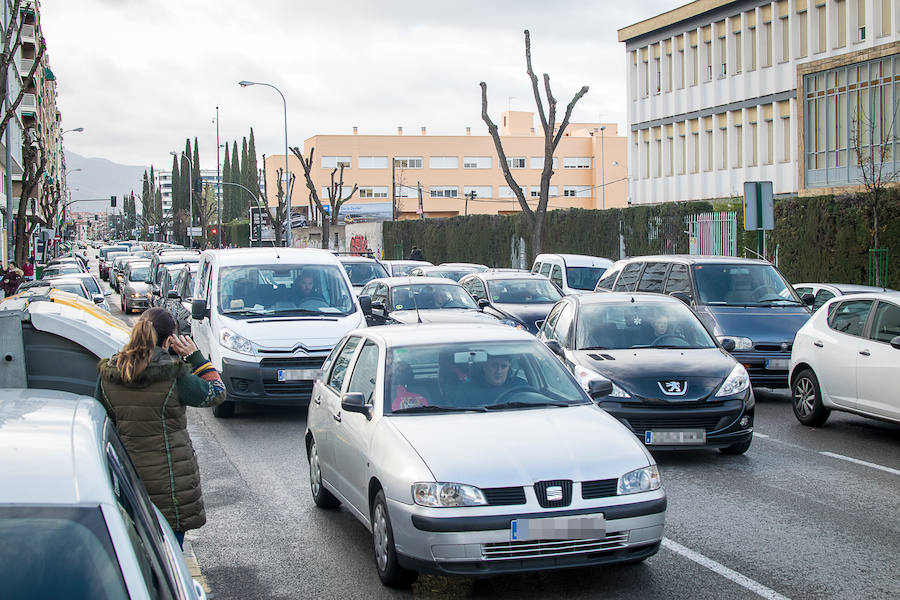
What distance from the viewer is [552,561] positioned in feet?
18.6

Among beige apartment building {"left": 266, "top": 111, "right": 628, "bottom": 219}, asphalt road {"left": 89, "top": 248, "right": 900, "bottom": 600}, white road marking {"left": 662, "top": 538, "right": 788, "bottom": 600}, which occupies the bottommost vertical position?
asphalt road {"left": 89, "top": 248, "right": 900, "bottom": 600}

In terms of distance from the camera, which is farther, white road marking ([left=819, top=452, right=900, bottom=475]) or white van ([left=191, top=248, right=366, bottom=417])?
white van ([left=191, top=248, right=366, bottom=417])

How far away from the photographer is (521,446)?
6.08 metres

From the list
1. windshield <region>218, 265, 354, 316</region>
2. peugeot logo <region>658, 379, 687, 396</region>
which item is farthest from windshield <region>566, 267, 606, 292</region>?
peugeot logo <region>658, 379, 687, 396</region>

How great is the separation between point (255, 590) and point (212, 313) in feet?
25.7

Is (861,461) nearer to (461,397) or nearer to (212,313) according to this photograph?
(461,397)

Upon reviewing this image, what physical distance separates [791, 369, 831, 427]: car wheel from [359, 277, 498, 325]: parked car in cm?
650

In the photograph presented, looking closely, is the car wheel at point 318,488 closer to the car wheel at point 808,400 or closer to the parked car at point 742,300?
the car wheel at point 808,400

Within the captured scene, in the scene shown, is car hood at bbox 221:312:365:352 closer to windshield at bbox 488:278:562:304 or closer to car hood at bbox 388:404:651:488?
car hood at bbox 388:404:651:488

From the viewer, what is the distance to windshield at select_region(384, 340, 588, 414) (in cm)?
696

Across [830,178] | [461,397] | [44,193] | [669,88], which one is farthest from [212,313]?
[44,193]

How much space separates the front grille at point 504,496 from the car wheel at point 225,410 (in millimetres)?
7837

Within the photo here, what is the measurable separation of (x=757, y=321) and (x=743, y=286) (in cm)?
106

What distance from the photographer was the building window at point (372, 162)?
4087 inches
